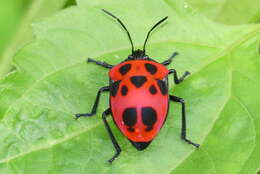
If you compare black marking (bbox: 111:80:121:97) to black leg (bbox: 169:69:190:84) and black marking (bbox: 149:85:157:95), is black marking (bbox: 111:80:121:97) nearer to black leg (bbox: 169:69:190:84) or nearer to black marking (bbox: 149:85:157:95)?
black marking (bbox: 149:85:157:95)

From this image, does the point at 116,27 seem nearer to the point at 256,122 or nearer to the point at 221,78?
the point at 221,78

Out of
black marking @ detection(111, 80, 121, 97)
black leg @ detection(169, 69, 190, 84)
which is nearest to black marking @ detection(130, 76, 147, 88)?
black marking @ detection(111, 80, 121, 97)

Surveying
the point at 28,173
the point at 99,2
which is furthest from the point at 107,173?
the point at 99,2

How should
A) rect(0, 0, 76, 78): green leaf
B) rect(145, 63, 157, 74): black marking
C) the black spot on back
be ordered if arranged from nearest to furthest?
the black spot on back, rect(145, 63, 157, 74): black marking, rect(0, 0, 76, 78): green leaf

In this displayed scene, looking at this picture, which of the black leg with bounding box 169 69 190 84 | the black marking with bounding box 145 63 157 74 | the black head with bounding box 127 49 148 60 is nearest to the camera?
the black marking with bounding box 145 63 157 74

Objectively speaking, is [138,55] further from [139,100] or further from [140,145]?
[140,145]

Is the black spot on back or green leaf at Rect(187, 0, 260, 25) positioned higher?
green leaf at Rect(187, 0, 260, 25)
